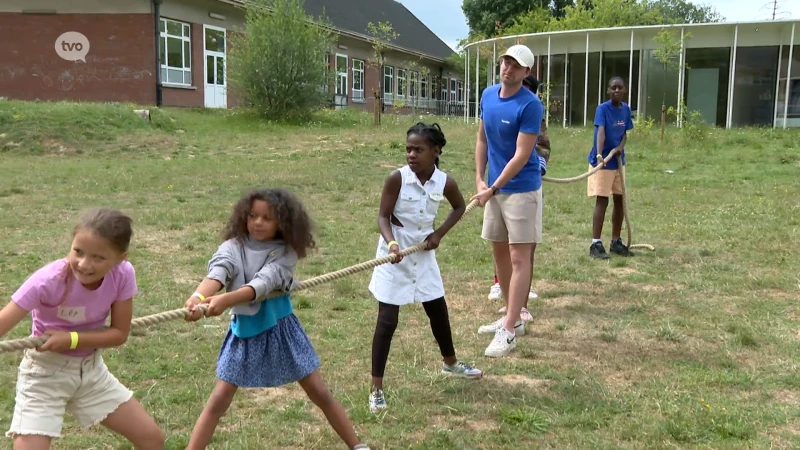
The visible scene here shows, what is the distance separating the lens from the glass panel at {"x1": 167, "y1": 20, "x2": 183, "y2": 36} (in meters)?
25.7

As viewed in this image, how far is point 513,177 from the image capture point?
15.2ft

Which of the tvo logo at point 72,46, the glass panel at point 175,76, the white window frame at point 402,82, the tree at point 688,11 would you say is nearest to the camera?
the tvo logo at point 72,46

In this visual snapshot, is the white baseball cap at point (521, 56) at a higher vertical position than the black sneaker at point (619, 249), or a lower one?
higher

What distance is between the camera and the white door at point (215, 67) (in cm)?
2759

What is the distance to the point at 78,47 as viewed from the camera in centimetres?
2495

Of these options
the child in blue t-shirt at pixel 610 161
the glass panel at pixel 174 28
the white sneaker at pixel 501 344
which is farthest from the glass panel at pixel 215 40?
the white sneaker at pixel 501 344

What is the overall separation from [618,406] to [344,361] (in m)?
1.64

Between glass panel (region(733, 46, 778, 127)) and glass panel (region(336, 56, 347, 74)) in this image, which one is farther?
glass panel (region(336, 56, 347, 74))

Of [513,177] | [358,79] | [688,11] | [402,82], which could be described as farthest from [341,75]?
[688,11]

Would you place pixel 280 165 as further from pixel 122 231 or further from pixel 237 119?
pixel 122 231

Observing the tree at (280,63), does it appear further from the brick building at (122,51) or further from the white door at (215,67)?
the white door at (215,67)

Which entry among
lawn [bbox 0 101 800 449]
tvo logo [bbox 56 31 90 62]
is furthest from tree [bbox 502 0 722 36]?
lawn [bbox 0 101 800 449]

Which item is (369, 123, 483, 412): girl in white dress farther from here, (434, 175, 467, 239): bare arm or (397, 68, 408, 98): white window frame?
(397, 68, 408, 98): white window frame

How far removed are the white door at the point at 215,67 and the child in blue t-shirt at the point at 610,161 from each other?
2213 centimetres
